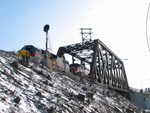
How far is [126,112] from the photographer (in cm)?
1939

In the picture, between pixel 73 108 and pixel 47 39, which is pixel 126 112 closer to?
pixel 73 108

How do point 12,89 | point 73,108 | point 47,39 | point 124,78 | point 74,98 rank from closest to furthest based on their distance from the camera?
point 12,89
point 73,108
point 74,98
point 47,39
point 124,78

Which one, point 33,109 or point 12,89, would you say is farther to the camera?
point 12,89

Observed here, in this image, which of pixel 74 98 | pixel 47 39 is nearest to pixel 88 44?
pixel 47 39

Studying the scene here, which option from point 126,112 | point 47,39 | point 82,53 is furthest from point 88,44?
point 126,112

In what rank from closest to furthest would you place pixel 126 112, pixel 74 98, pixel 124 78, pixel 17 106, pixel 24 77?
1. pixel 17 106
2. pixel 24 77
3. pixel 74 98
4. pixel 126 112
5. pixel 124 78

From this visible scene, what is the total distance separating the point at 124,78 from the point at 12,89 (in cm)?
4923

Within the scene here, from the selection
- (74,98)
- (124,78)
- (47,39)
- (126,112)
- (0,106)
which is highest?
(47,39)

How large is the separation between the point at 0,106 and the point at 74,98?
22.5ft

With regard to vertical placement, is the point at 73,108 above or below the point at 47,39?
below

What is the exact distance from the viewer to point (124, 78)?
185 ft

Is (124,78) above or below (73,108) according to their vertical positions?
below

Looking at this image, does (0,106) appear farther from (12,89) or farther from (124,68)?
(124,68)

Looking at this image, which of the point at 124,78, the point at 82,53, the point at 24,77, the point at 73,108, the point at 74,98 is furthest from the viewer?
the point at 124,78
